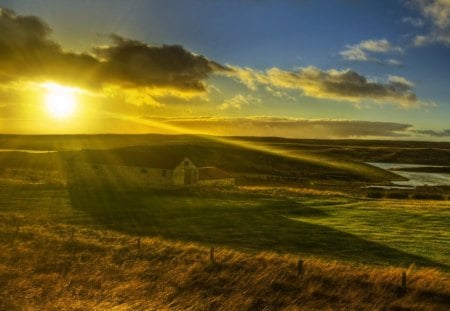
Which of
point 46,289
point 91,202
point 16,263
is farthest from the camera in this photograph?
point 91,202

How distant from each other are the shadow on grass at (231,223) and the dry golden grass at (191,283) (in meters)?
7.26

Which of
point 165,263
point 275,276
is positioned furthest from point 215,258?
point 275,276

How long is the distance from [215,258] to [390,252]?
1263 centimetres

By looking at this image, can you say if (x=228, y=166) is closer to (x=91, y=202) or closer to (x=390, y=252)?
(x=91, y=202)

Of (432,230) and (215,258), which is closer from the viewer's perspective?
(215,258)

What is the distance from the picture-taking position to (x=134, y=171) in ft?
241

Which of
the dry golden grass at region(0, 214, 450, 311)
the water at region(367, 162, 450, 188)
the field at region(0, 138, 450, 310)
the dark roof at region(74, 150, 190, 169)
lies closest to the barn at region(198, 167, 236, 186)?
the dark roof at region(74, 150, 190, 169)

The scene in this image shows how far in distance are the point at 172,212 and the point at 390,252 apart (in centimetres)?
2236

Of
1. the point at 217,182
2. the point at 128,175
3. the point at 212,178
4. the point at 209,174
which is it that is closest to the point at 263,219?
the point at 217,182

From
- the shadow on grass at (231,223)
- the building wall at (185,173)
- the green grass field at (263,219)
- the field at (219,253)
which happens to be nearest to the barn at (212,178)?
the building wall at (185,173)

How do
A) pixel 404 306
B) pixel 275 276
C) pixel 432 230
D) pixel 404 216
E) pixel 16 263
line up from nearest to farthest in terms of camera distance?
pixel 404 306 < pixel 275 276 < pixel 16 263 < pixel 432 230 < pixel 404 216

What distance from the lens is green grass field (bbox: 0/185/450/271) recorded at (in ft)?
94.9

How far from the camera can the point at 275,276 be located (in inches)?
722

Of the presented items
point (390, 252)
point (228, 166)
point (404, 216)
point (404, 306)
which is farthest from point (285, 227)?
point (228, 166)
